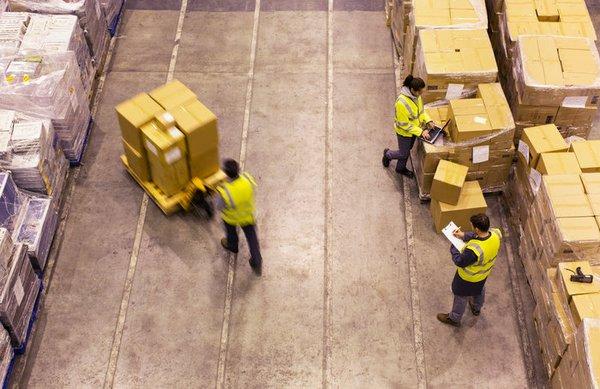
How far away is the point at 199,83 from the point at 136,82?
1025 mm

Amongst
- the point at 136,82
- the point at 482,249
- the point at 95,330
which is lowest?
the point at 95,330

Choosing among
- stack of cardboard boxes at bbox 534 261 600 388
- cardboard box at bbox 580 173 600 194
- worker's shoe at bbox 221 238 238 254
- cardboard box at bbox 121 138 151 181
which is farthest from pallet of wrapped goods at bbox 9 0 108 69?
stack of cardboard boxes at bbox 534 261 600 388

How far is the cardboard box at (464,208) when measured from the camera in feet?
27.2

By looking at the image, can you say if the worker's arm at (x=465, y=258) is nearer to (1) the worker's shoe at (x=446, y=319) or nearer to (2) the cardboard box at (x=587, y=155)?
(1) the worker's shoe at (x=446, y=319)

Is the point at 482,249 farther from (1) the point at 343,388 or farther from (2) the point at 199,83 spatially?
(2) the point at 199,83

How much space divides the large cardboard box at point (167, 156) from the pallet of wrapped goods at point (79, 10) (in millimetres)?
2895

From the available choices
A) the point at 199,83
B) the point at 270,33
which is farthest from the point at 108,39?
the point at 270,33

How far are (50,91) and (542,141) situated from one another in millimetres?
6324

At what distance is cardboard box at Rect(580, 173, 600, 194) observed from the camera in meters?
7.44

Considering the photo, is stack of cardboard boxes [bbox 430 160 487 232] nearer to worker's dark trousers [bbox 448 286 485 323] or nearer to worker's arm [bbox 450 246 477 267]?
worker's dark trousers [bbox 448 286 485 323]

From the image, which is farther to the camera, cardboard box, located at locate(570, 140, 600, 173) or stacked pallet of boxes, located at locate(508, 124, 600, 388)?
cardboard box, located at locate(570, 140, 600, 173)

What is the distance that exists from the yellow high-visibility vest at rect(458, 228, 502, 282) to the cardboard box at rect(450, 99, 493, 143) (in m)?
1.85

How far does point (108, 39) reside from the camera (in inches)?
441

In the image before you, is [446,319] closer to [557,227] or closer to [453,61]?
[557,227]
